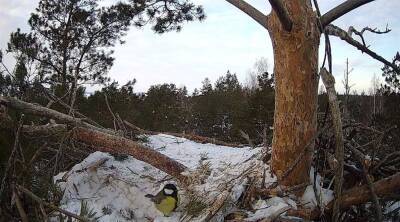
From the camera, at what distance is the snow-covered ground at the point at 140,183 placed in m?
4.04

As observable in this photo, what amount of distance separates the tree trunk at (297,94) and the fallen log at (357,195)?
316 mm

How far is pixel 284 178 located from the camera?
153 inches

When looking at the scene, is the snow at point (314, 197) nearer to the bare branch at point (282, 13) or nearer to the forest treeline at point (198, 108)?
the bare branch at point (282, 13)

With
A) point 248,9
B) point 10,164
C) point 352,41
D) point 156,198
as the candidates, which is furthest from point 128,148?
point 352,41

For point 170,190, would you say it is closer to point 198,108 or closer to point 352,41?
point 352,41

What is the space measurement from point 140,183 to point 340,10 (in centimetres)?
260

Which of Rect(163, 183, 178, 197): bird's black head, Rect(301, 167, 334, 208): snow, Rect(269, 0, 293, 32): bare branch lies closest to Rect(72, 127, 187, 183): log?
Rect(163, 183, 178, 197): bird's black head

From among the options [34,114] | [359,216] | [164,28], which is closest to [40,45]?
[164,28]

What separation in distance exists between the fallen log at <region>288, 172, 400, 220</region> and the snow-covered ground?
0.09m

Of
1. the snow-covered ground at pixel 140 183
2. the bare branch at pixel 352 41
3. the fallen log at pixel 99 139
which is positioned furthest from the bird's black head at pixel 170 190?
the bare branch at pixel 352 41

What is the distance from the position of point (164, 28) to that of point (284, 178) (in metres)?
4.27

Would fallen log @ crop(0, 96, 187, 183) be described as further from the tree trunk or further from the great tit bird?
the tree trunk

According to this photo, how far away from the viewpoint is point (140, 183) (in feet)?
15.7

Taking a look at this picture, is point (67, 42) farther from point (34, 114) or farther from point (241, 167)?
point (241, 167)
